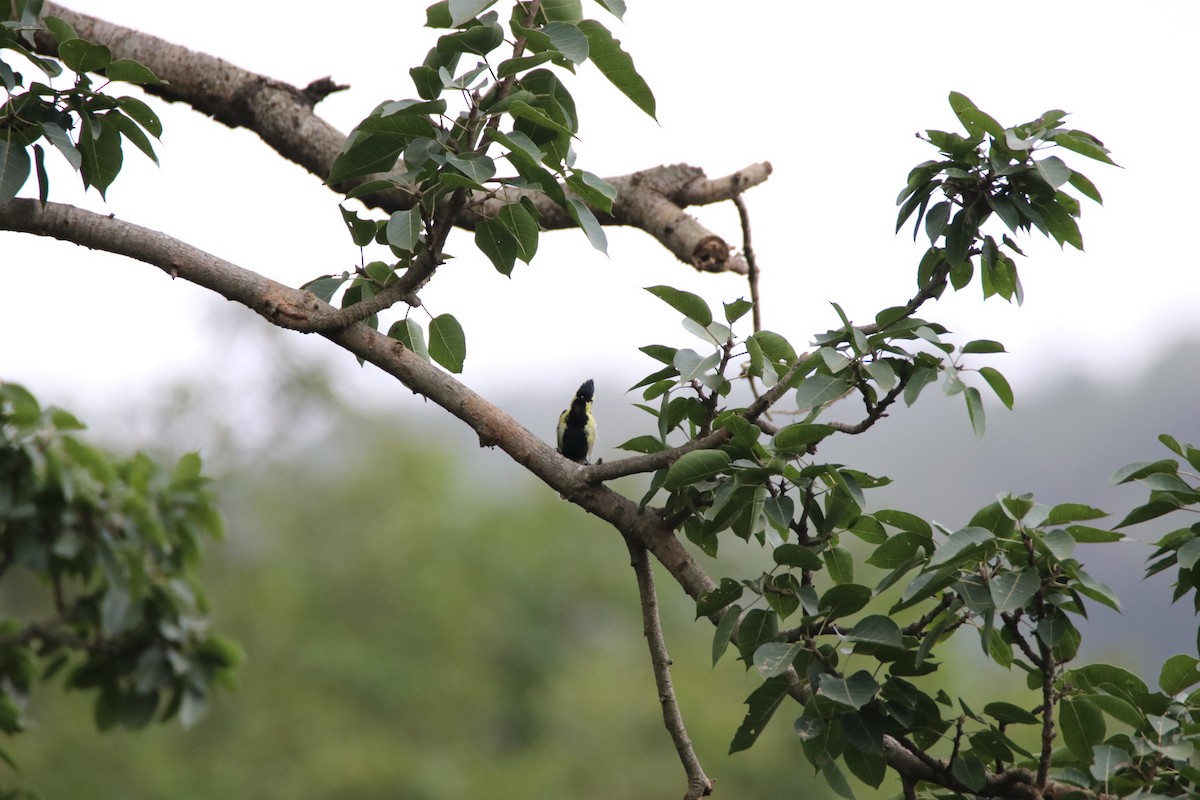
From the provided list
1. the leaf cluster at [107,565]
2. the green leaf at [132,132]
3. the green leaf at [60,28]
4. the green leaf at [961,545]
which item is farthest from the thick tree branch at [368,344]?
the leaf cluster at [107,565]

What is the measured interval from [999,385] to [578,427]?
247 centimetres

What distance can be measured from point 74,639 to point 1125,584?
100ft

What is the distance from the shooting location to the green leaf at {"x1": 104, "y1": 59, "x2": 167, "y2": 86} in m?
2.19

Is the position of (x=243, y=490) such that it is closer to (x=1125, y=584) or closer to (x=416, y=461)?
(x=416, y=461)

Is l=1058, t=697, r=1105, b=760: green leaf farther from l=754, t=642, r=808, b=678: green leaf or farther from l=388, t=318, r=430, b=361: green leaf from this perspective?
l=388, t=318, r=430, b=361: green leaf

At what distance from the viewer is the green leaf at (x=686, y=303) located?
2139mm

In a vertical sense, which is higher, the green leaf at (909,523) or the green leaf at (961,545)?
the green leaf at (909,523)

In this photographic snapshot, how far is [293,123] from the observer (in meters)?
3.02

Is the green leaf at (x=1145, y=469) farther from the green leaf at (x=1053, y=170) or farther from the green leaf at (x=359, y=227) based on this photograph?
the green leaf at (x=359, y=227)

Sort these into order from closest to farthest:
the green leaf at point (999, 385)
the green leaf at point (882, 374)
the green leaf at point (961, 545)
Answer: the green leaf at point (961, 545), the green leaf at point (882, 374), the green leaf at point (999, 385)

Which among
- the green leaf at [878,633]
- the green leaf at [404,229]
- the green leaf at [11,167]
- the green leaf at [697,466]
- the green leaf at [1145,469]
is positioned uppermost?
the green leaf at [11,167]

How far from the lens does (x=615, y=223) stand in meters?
3.17

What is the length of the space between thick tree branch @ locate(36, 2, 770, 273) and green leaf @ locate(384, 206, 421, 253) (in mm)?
801

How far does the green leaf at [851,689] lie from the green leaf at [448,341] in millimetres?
1179
